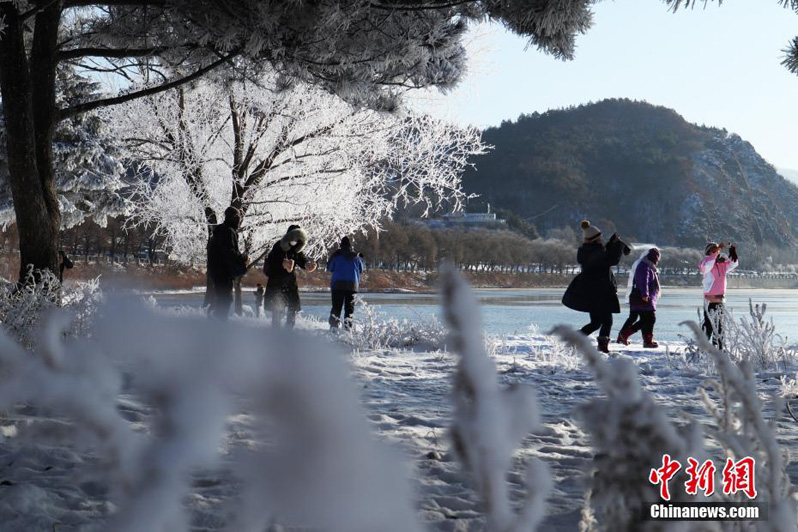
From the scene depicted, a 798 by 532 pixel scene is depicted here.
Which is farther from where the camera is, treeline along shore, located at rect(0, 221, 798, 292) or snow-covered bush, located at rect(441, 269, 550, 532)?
treeline along shore, located at rect(0, 221, 798, 292)

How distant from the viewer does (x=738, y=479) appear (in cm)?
98

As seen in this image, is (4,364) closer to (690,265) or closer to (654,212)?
(690,265)

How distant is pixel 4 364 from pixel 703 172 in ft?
462

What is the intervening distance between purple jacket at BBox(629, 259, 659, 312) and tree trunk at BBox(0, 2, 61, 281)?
24.7 ft

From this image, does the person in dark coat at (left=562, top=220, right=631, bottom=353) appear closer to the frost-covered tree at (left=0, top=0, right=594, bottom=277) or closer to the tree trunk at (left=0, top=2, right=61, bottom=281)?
the frost-covered tree at (left=0, top=0, right=594, bottom=277)

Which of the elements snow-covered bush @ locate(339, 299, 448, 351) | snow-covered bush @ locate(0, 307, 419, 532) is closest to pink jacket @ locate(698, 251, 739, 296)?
snow-covered bush @ locate(339, 299, 448, 351)

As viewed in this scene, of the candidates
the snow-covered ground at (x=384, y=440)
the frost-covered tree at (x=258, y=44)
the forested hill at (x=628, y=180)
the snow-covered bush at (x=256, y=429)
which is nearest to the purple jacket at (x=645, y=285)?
the snow-covered ground at (x=384, y=440)

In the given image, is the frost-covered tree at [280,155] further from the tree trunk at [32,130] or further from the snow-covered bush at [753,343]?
the tree trunk at [32,130]

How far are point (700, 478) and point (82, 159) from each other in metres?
23.1

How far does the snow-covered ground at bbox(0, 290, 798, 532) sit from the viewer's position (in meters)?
0.42

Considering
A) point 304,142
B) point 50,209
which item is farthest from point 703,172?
point 50,209

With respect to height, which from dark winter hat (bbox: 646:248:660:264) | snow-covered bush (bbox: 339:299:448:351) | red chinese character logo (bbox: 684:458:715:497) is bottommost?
snow-covered bush (bbox: 339:299:448:351)

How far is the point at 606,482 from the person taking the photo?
687mm

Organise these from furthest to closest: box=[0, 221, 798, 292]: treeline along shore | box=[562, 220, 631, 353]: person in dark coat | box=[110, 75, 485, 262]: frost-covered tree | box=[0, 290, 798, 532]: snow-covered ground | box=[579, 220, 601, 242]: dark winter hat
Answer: box=[0, 221, 798, 292]: treeline along shore
box=[110, 75, 485, 262]: frost-covered tree
box=[579, 220, 601, 242]: dark winter hat
box=[562, 220, 631, 353]: person in dark coat
box=[0, 290, 798, 532]: snow-covered ground
